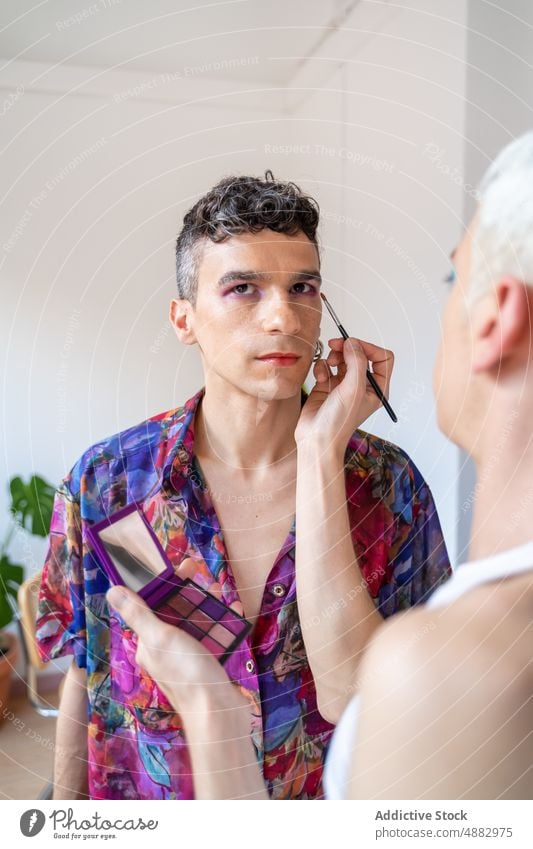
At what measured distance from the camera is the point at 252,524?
0.64m

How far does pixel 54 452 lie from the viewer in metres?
0.65

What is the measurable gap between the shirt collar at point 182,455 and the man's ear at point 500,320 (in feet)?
0.88

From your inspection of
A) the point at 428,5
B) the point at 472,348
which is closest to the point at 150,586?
the point at 472,348

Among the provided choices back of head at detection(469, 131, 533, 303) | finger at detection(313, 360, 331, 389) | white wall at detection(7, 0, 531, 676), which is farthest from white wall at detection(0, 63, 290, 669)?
back of head at detection(469, 131, 533, 303)

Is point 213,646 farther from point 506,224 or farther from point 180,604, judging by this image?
point 506,224

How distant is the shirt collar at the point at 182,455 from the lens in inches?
25.5

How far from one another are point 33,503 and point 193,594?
0.18m

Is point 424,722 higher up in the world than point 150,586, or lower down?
lower down

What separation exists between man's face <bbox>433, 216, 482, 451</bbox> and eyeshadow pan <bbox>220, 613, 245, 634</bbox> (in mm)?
260

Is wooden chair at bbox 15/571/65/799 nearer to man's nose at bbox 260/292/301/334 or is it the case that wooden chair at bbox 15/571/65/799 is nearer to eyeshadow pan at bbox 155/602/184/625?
eyeshadow pan at bbox 155/602/184/625

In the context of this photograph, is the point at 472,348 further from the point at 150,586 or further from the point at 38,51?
the point at 38,51

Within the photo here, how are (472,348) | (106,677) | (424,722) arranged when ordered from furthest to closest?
(106,677) < (472,348) < (424,722)

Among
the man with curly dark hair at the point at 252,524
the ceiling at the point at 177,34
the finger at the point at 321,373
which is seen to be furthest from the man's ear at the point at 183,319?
the ceiling at the point at 177,34
